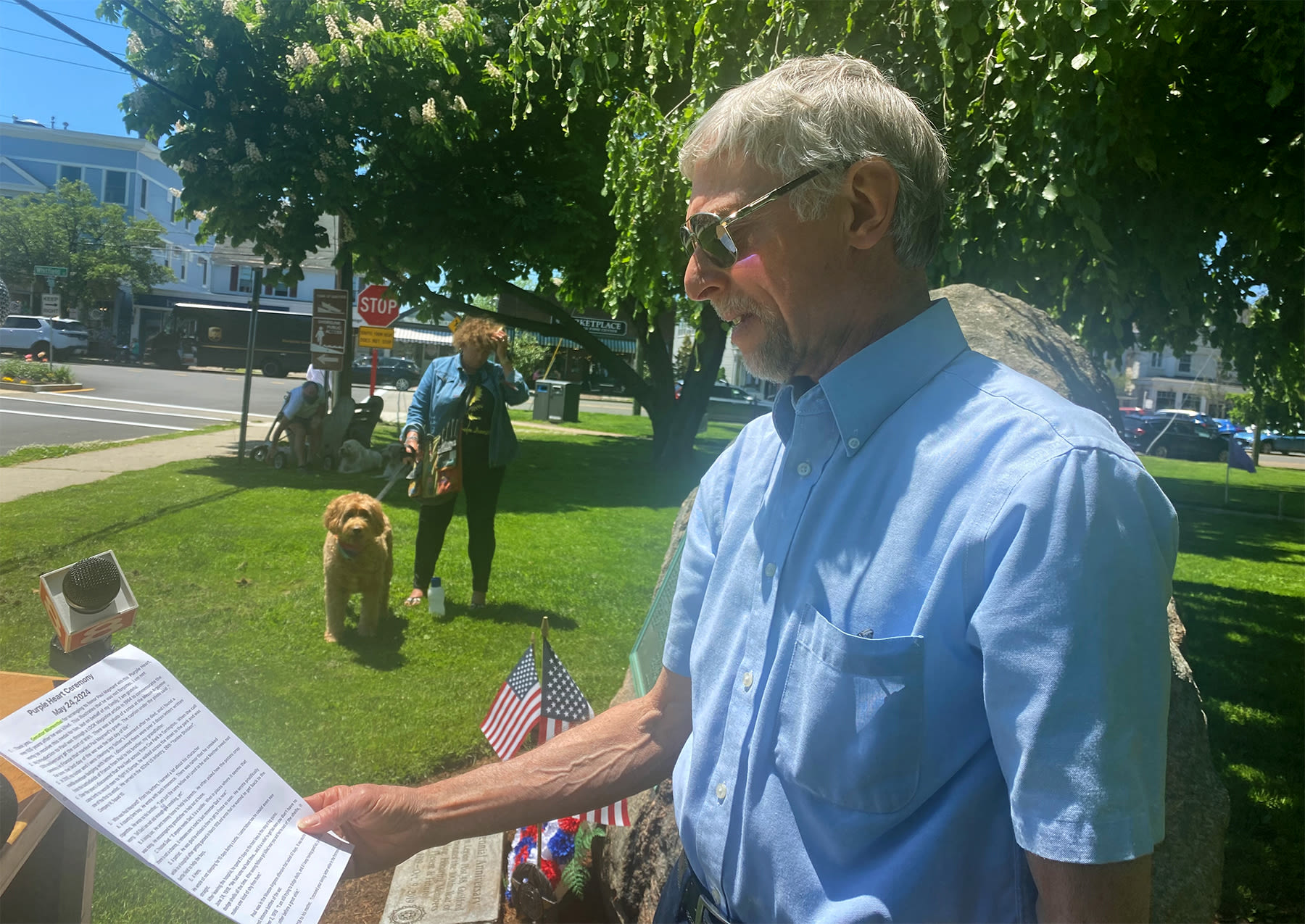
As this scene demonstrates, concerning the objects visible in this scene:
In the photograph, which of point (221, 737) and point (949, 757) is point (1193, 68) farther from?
point (221, 737)

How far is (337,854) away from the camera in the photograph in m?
1.38

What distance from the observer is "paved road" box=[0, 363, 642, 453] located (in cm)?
1209

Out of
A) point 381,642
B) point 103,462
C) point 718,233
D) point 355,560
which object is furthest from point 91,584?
point 103,462

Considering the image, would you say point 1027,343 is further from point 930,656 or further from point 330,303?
point 330,303

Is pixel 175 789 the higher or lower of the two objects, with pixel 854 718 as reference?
lower

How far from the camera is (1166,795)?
216 cm

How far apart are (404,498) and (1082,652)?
10.8 m

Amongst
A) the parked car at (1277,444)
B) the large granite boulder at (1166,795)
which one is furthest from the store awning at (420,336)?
the large granite boulder at (1166,795)

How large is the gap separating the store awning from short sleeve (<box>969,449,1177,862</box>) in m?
44.2

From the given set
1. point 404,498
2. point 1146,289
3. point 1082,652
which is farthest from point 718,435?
point 1082,652

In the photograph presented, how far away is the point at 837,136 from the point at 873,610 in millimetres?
662

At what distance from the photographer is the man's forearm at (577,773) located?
61.0 inches

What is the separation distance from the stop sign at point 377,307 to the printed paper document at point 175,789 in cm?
1191

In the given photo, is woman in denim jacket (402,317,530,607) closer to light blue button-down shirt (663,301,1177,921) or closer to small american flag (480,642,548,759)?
small american flag (480,642,548,759)
